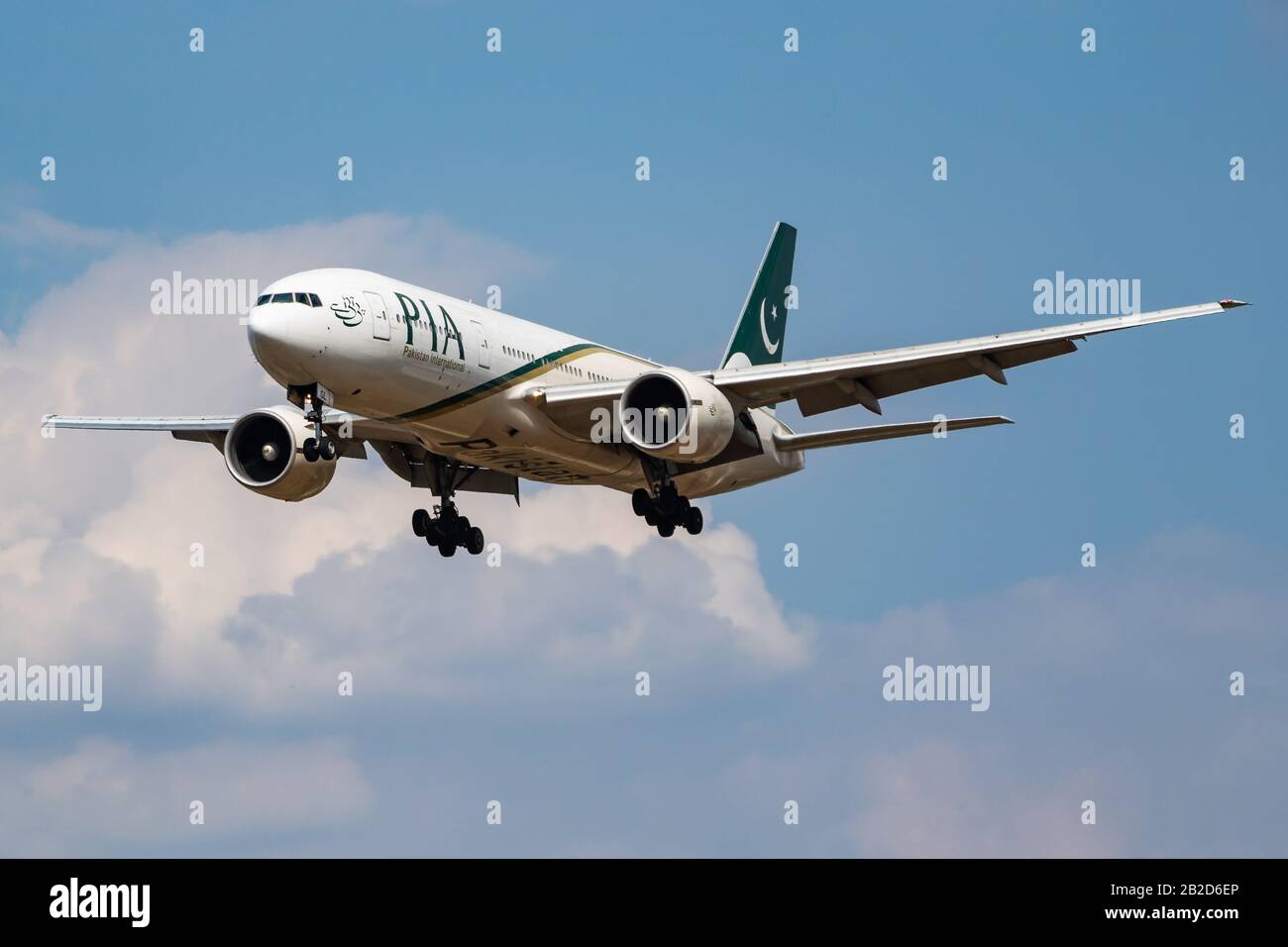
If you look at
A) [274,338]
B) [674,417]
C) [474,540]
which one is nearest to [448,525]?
[474,540]

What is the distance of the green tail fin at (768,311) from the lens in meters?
52.8

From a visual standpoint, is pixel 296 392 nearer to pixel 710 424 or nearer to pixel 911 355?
pixel 710 424

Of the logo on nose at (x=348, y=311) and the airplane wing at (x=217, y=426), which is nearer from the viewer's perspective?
the logo on nose at (x=348, y=311)

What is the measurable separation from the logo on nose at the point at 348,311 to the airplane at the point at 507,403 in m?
0.03

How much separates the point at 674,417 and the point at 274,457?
9.28m

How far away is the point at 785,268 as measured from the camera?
5622cm

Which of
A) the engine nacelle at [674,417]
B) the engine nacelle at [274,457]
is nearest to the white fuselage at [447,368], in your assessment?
the engine nacelle at [674,417]

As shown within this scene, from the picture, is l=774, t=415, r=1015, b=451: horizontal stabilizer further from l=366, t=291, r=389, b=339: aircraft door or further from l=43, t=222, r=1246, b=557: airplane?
l=366, t=291, r=389, b=339: aircraft door

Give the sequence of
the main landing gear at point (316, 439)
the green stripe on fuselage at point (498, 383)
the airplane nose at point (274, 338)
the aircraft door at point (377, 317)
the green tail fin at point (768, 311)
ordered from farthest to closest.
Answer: the green tail fin at point (768, 311) → the green stripe on fuselage at point (498, 383) → the aircraft door at point (377, 317) → the main landing gear at point (316, 439) → the airplane nose at point (274, 338)

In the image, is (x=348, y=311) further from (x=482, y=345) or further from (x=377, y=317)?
(x=482, y=345)

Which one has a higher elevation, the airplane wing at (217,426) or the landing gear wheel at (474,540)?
the airplane wing at (217,426)

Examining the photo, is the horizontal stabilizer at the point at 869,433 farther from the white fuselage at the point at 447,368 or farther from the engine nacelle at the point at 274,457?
the engine nacelle at the point at 274,457

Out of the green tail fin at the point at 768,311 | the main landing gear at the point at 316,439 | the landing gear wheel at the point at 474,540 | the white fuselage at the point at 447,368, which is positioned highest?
the green tail fin at the point at 768,311

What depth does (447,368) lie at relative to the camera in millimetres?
40750
